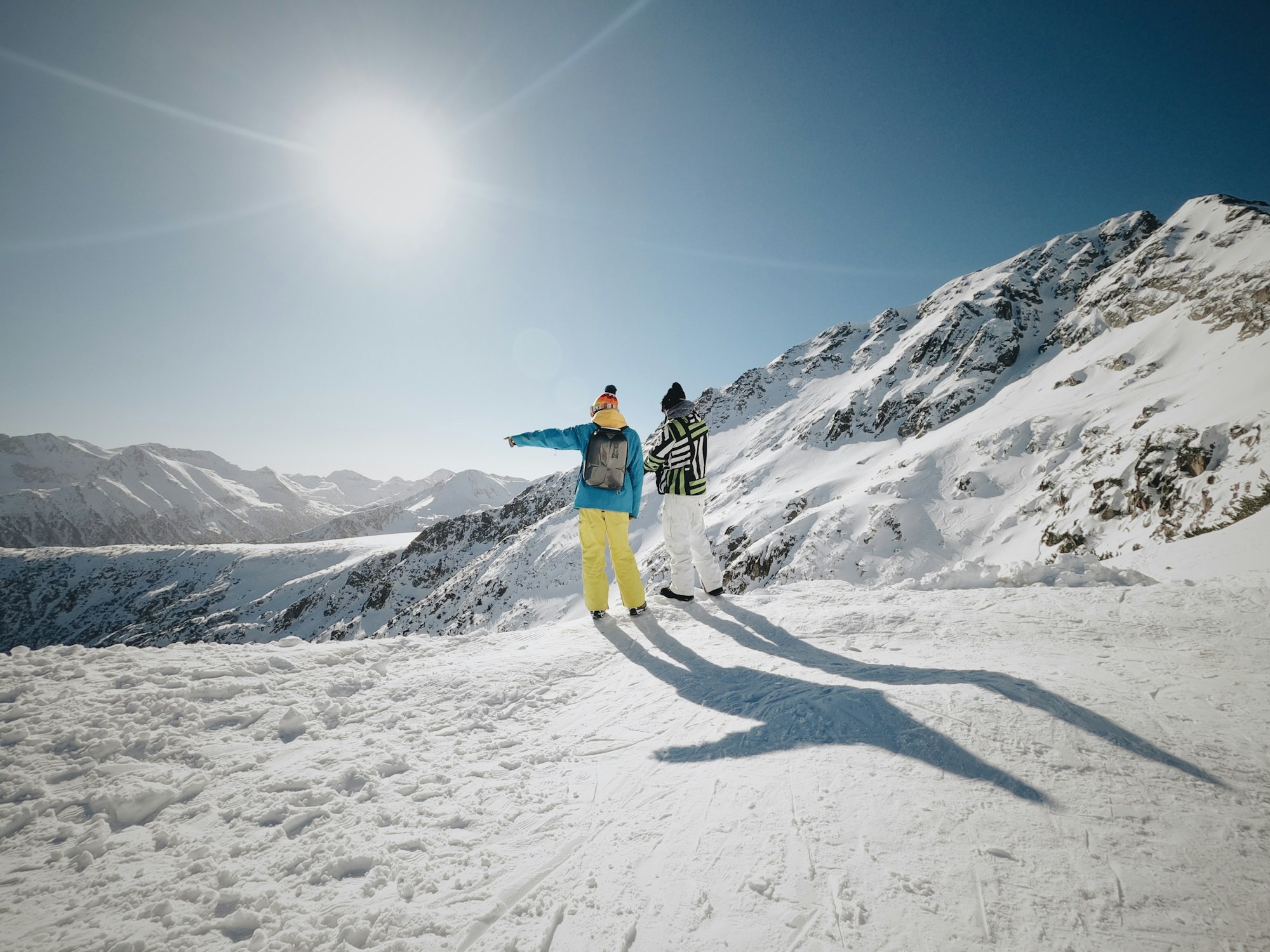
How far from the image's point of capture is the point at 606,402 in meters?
6.27

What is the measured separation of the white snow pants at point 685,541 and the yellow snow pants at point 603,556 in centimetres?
79

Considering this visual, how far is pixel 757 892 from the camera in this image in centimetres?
184

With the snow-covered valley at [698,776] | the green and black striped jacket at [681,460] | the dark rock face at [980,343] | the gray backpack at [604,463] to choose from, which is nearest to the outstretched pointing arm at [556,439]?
the gray backpack at [604,463]

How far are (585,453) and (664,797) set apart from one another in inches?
166

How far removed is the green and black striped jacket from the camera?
6.74m

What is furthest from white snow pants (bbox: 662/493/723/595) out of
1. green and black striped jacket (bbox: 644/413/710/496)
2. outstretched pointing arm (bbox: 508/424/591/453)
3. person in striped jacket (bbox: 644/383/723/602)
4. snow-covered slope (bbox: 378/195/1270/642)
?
snow-covered slope (bbox: 378/195/1270/642)

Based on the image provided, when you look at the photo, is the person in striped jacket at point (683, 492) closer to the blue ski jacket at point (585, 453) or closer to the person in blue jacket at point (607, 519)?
the blue ski jacket at point (585, 453)

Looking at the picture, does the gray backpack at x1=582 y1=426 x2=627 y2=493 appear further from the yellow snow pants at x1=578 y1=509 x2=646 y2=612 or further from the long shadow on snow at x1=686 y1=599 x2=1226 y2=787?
the long shadow on snow at x1=686 y1=599 x2=1226 y2=787

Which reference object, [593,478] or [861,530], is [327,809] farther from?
[861,530]

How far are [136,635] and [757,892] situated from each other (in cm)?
12038

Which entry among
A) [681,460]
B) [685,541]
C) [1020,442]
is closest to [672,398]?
[681,460]

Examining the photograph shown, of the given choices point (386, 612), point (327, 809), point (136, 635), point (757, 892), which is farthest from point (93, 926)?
point (136, 635)

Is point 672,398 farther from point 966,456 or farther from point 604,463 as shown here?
point 966,456

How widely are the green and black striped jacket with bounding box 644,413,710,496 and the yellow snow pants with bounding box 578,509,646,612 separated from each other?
0.93m
